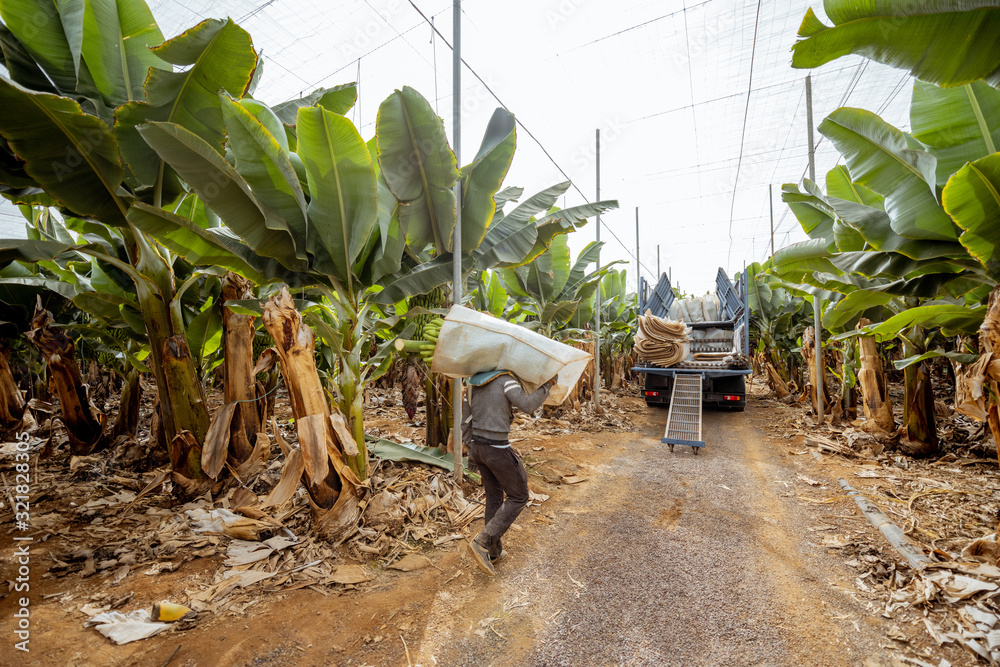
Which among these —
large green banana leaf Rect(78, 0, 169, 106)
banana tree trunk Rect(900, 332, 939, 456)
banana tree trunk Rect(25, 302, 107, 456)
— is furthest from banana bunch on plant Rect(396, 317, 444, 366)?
banana tree trunk Rect(900, 332, 939, 456)

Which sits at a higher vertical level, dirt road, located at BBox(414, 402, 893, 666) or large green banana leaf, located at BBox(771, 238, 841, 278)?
large green banana leaf, located at BBox(771, 238, 841, 278)

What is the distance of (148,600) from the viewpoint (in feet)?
8.24

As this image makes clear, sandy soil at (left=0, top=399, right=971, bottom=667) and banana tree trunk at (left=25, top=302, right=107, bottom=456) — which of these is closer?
sandy soil at (left=0, top=399, right=971, bottom=667)

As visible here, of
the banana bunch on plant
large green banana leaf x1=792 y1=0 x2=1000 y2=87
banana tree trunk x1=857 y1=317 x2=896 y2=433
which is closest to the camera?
large green banana leaf x1=792 y1=0 x2=1000 y2=87

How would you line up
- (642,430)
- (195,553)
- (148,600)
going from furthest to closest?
(642,430), (195,553), (148,600)

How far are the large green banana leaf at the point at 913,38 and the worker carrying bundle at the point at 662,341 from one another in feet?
21.2

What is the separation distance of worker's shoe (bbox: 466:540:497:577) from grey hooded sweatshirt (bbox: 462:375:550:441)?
0.77 meters

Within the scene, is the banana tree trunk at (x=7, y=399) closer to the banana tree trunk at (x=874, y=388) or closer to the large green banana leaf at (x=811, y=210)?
the large green banana leaf at (x=811, y=210)

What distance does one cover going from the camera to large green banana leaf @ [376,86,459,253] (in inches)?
127

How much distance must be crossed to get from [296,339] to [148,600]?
1.75 meters

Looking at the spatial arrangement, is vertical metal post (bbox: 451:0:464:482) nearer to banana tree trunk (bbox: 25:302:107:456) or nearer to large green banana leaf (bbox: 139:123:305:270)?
large green banana leaf (bbox: 139:123:305:270)

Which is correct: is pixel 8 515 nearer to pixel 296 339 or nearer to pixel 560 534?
pixel 296 339

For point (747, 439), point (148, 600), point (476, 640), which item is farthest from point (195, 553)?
point (747, 439)

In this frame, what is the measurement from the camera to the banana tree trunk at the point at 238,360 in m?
3.81
